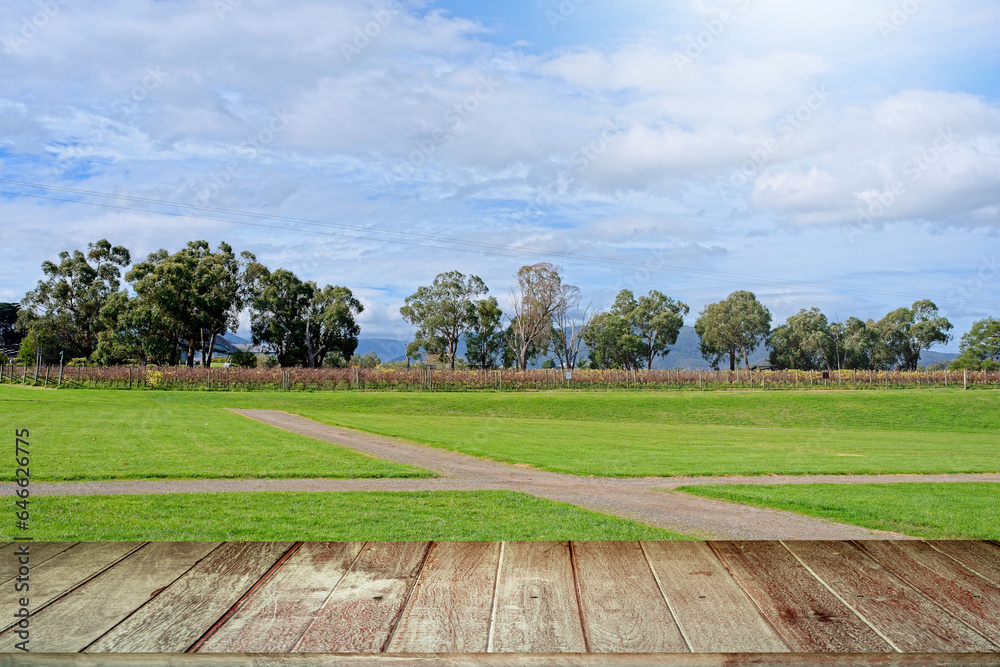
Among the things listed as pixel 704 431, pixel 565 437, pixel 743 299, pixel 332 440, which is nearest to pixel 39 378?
pixel 332 440

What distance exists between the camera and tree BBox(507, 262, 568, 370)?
5691cm

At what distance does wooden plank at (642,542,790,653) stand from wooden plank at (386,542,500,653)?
21.1 inches

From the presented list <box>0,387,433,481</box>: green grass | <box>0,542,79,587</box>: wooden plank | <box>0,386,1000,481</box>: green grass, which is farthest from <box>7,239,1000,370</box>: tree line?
<box>0,542,79,587</box>: wooden plank

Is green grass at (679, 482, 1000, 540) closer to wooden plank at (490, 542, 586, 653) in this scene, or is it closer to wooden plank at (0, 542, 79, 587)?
wooden plank at (490, 542, 586, 653)

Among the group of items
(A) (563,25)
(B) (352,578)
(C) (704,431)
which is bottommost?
(C) (704,431)

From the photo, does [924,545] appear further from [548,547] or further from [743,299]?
[743,299]

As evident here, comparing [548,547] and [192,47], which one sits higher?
[192,47]

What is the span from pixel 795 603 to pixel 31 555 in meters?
2.42

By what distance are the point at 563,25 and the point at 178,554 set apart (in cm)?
417

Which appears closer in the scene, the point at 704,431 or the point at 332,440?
the point at 332,440

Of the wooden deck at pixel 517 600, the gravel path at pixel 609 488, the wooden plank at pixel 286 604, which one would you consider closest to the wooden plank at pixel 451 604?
the wooden deck at pixel 517 600

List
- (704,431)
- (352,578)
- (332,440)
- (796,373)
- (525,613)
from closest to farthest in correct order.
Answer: (525,613)
(352,578)
(332,440)
(704,431)
(796,373)

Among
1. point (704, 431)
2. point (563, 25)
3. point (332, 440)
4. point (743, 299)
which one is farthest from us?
point (743, 299)

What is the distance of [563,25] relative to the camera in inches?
199
